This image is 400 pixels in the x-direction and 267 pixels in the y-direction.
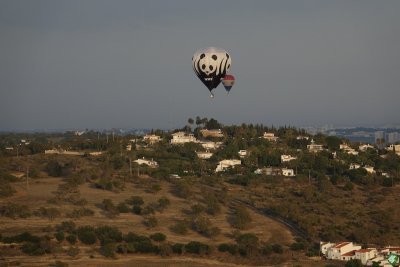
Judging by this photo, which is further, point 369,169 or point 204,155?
point 204,155

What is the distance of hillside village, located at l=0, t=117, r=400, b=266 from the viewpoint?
38625mm

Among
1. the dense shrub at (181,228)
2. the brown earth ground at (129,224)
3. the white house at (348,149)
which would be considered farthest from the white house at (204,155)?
the dense shrub at (181,228)

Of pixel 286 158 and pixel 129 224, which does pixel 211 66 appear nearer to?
pixel 129 224

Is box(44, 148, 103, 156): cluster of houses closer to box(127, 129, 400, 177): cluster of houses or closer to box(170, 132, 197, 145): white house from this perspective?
box(127, 129, 400, 177): cluster of houses

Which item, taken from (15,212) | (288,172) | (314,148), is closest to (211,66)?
(15,212)

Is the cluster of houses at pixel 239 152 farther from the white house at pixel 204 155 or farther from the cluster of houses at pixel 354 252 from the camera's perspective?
the cluster of houses at pixel 354 252

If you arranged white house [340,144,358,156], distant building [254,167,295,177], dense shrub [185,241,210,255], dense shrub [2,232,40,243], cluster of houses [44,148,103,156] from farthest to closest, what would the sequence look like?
white house [340,144,358,156], cluster of houses [44,148,103,156], distant building [254,167,295,177], dense shrub [185,241,210,255], dense shrub [2,232,40,243]

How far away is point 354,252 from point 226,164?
2647cm

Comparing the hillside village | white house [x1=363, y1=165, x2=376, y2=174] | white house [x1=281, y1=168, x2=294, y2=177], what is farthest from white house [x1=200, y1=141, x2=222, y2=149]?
white house [x1=363, y1=165, x2=376, y2=174]

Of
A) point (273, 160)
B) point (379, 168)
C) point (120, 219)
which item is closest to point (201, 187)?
point (120, 219)

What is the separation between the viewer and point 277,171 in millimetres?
56125

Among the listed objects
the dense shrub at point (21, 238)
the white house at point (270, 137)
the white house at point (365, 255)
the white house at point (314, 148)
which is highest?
the white house at point (270, 137)

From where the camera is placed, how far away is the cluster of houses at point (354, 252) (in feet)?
107

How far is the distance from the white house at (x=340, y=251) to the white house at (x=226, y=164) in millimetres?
23991
